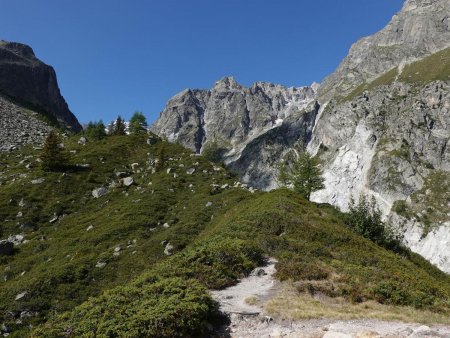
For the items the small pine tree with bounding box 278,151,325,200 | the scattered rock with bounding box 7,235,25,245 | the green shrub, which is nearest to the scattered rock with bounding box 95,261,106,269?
the scattered rock with bounding box 7,235,25,245

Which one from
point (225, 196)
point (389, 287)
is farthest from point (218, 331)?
point (225, 196)

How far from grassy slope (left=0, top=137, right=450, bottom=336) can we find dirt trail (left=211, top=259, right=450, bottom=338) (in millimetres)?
1403

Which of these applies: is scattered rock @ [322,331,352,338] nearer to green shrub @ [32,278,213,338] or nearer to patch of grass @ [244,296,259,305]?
green shrub @ [32,278,213,338]

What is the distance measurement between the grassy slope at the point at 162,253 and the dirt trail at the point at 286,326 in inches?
55.2

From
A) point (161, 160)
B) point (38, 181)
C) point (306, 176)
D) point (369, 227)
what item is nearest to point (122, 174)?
point (161, 160)

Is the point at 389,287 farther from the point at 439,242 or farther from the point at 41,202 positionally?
the point at 439,242

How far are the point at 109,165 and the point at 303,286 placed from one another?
48516 mm

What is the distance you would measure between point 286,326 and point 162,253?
19850 mm

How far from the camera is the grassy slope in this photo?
15.5 m

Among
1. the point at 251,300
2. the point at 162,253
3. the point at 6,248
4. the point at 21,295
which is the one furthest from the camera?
the point at 6,248

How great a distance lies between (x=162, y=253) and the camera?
32500mm

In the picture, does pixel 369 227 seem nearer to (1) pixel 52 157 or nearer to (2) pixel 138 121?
(1) pixel 52 157

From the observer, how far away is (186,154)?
68.3 m

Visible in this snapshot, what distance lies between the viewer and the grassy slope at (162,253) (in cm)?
1546
